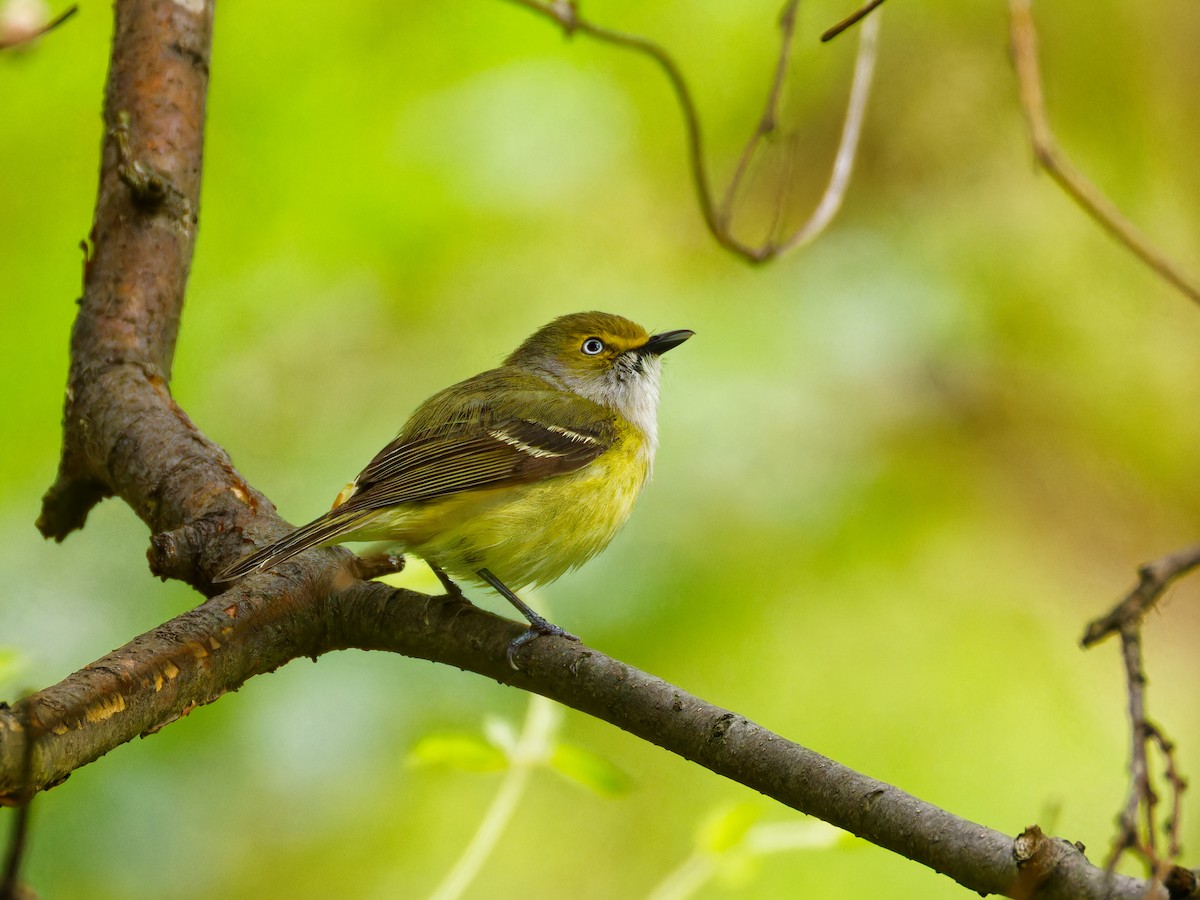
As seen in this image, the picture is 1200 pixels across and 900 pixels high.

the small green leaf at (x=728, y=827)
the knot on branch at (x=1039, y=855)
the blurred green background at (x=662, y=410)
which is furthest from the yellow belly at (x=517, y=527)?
the knot on branch at (x=1039, y=855)

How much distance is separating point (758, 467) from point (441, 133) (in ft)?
5.78

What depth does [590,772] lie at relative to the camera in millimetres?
2766

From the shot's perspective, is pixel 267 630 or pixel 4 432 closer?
pixel 267 630

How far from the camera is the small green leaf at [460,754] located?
2807 millimetres

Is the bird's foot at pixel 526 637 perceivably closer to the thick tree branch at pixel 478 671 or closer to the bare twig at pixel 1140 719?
the thick tree branch at pixel 478 671

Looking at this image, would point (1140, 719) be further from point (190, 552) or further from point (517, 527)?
point (517, 527)

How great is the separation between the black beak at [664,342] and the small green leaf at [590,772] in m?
2.04

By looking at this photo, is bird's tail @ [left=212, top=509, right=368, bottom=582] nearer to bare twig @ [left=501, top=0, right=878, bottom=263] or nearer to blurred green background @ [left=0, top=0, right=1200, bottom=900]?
blurred green background @ [left=0, top=0, right=1200, bottom=900]

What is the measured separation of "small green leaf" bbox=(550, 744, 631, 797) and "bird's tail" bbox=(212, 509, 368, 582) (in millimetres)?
756

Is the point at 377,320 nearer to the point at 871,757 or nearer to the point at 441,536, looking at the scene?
the point at 441,536

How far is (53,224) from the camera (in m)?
4.67

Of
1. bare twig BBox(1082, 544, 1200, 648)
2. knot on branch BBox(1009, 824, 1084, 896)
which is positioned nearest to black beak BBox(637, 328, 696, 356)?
knot on branch BBox(1009, 824, 1084, 896)

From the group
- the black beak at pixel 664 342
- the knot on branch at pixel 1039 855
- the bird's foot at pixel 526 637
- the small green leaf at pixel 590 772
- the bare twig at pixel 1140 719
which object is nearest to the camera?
the bare twig at pixel 1140 719

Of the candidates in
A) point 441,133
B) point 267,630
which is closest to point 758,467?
point 441,133
